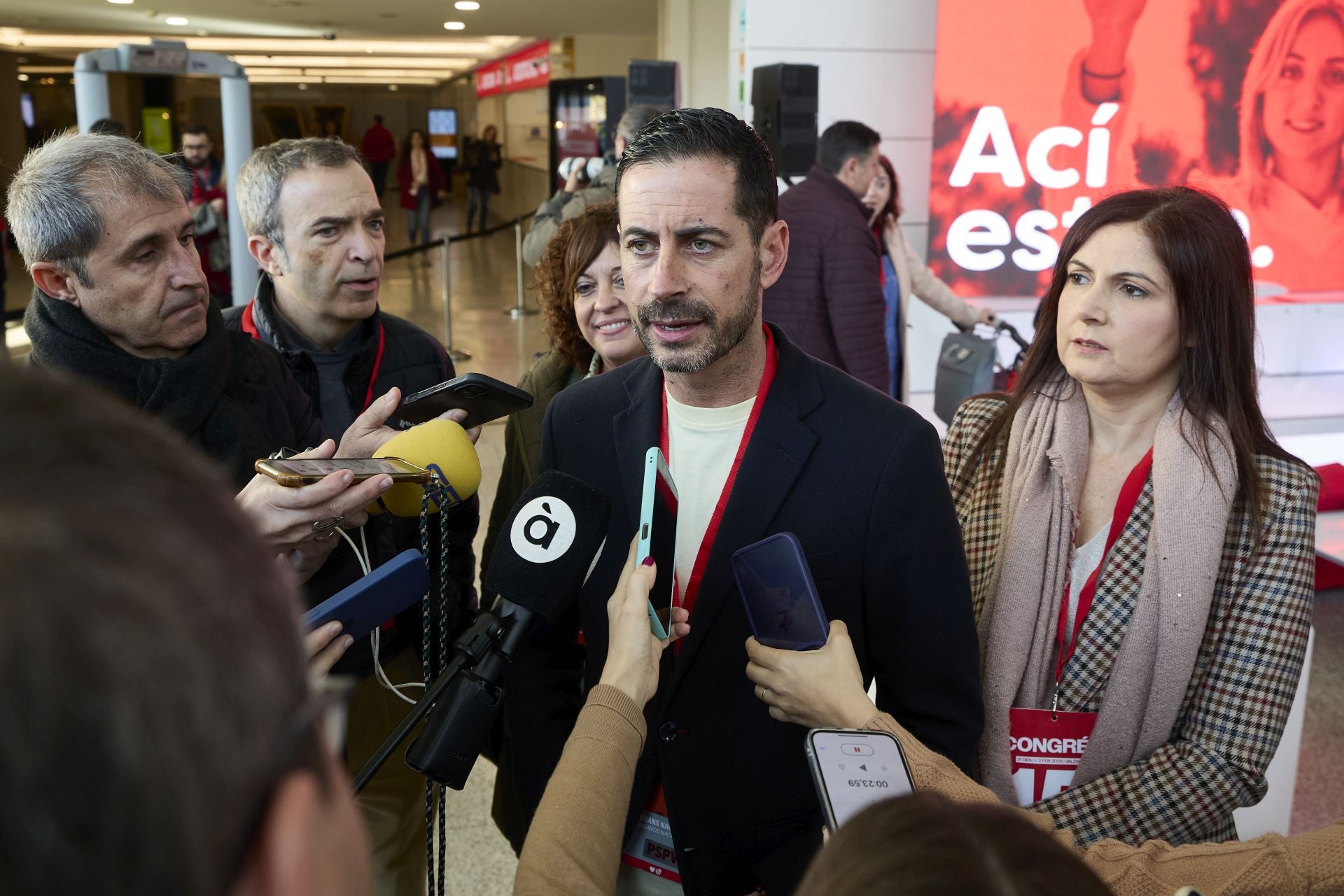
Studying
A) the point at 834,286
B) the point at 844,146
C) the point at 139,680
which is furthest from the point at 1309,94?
the point at 139,680

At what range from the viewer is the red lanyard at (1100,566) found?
172 cm

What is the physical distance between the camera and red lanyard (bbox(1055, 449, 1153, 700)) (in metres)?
1.72

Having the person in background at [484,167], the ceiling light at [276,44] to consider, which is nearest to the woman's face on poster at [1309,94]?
the person in background at [484,167]

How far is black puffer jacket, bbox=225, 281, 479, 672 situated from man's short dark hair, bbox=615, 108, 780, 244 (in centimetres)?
72

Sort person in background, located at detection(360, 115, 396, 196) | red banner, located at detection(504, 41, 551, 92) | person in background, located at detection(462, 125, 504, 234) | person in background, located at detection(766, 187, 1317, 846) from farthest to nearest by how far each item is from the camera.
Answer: person in background, located at detection(360, 115, 396, 196), person in background, located at detection(462, 125, 504, 234), red banner, located at detection(504, 41, 551, 92), person in background, located at detection(766, 187, 1317, 846)

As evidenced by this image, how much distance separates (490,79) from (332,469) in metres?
21.8

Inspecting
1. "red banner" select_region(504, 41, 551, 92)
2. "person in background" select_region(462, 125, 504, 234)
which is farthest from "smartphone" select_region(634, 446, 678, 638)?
"person in background" select_region(462, 125, 504, 234)

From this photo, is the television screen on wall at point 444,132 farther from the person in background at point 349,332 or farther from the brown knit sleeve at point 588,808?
the brown knit sleeve at point 588,808

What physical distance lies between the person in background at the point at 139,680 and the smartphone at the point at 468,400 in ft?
3.24

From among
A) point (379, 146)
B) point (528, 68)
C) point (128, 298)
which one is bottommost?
point (128, 298)

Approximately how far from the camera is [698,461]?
1573mm

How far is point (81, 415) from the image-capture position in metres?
0.47

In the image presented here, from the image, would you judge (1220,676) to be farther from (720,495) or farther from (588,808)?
(588,808)

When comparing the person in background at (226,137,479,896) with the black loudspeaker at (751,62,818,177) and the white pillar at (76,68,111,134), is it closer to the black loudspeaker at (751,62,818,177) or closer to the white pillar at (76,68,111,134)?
the white pillar at (76,68,111,134)
